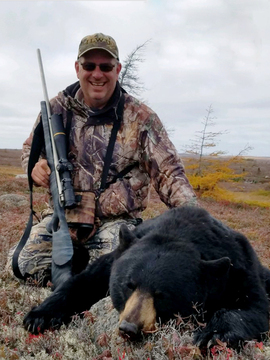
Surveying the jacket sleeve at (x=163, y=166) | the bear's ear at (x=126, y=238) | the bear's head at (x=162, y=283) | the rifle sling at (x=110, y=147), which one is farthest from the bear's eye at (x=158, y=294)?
the rifle sling at (x=110, y=147)

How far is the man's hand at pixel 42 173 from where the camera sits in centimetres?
532

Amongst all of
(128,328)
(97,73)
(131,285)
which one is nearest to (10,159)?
(97,73)

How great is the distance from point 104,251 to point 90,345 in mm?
2081

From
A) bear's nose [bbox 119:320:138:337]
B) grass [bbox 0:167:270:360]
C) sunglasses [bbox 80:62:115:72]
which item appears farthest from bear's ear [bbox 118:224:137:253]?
sunglasses [bbox 80:62:115:72]

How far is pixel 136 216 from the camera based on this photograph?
5516 millimetres

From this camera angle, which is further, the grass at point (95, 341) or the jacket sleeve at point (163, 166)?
the jacket sleeve at point (163, 166)

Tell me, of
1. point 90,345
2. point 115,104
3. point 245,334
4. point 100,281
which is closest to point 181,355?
point 245,334

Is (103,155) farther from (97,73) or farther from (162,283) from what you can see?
(162,283)

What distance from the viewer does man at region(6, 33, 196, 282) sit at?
208 inches

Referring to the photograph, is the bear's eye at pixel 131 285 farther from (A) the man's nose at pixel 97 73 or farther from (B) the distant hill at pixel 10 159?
(B) the distant hill at pixel 10 159

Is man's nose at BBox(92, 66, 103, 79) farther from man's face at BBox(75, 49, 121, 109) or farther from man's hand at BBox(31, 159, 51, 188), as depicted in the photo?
man's hand at BBox(31, 159, 51, 188)

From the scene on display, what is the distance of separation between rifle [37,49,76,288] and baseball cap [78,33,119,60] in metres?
0.83

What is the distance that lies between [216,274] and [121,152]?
2.64 meters

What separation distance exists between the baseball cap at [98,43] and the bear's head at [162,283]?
9.68 ft
